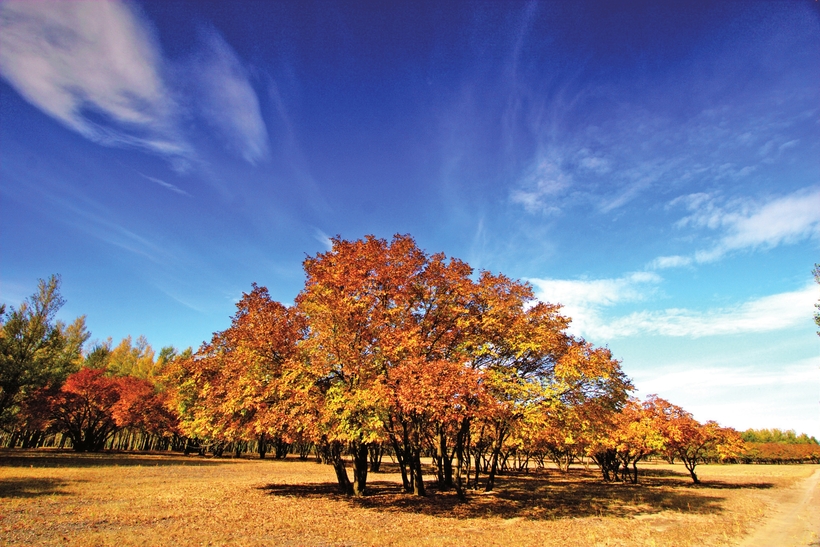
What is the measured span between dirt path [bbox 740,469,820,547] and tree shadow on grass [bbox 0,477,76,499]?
91.3 ft

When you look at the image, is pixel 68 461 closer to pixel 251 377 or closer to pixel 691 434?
pixel 251 377

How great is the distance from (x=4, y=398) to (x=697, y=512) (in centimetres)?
4968

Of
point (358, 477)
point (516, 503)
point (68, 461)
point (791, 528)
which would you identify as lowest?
point (791, 528)

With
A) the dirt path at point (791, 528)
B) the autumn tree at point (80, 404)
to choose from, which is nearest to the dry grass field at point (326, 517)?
the dirt path at point (791, 528)

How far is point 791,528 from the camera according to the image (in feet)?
54.5

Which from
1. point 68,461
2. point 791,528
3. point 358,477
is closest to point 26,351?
point 68,461

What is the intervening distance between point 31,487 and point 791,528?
34.5 metres

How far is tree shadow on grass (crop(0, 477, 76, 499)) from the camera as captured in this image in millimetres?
16641

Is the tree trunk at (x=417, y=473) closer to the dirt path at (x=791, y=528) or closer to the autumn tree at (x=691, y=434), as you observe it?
the dirt path at (x=791, y=528)

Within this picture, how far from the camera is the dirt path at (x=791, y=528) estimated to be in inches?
548

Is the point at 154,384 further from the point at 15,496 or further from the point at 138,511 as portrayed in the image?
the point at 138,511

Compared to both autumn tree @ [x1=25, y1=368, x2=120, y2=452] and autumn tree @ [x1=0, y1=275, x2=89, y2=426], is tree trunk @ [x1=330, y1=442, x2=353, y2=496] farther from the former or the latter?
autumn tree @ [x1=25, y1=368, x2=120, y2=452]

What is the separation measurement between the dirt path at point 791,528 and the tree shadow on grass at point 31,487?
27830 mm

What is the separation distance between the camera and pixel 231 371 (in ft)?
61.9
